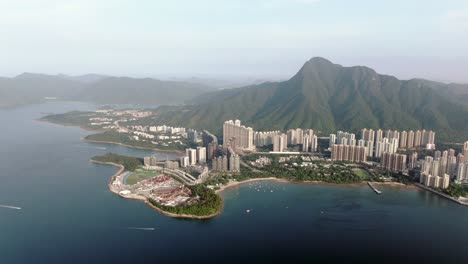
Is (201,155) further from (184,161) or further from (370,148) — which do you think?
(370,148)

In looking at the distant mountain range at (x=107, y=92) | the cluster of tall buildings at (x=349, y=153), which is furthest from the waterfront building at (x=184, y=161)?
the distant mountain range at (x=107, y=92)

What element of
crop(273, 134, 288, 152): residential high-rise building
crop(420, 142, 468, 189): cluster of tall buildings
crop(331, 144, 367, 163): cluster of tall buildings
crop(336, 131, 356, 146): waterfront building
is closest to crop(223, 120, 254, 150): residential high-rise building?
crop(273, 134, 288, 152): residential high-rise building

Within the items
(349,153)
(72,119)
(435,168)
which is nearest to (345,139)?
(349,153)

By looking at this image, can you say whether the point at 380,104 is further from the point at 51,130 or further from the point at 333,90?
the point at 51,130

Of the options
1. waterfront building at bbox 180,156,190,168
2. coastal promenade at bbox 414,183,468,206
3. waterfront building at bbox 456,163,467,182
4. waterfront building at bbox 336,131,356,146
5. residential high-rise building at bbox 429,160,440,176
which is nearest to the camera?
coastal promenade at bbox 414,183,468,206

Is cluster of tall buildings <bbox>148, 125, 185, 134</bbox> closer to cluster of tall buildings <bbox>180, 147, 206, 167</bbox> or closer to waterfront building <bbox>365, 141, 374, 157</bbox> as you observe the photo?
cluster of tall buildings <bbox>180, 147, 206, 167</bbox>

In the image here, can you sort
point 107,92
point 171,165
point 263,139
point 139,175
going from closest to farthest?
1. point 139,175
2. point 171,165
3. point 263,139
4. point 107,92

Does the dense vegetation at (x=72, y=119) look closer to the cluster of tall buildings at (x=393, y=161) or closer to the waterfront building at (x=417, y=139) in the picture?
the cluster of tall buildings at (x=393, y=161)
